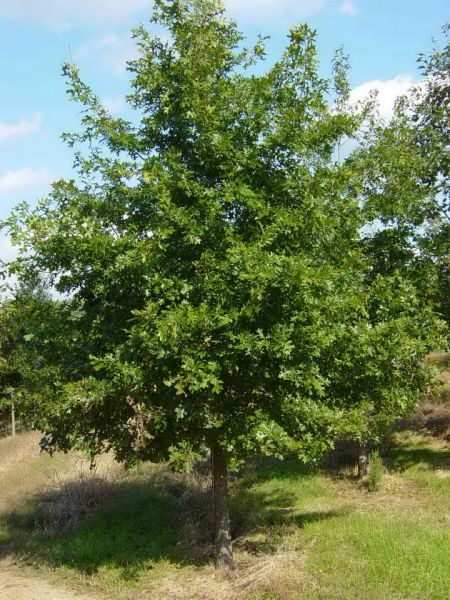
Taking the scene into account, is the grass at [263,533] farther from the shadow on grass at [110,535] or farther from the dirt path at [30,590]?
the dirt path at [30,590]

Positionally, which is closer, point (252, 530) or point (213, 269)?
point (213, 269)

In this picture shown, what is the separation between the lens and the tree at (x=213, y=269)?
24.1 feet

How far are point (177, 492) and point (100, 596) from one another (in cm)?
562

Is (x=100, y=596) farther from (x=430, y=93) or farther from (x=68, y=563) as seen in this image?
(x=430, y=93)

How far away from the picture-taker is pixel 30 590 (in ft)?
32.7

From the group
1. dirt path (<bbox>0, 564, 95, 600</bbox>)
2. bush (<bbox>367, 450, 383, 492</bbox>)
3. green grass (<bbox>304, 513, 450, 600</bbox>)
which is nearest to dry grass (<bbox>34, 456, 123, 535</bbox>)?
dirt path (<bbox>0, 564, 95, 600</bbox>)

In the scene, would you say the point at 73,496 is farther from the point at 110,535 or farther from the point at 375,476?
the point at 375,476

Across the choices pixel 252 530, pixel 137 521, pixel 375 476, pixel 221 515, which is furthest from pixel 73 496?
pixel 375 476

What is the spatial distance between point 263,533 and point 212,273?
5.99 metres

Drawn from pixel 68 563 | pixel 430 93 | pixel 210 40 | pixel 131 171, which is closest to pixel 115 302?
pixel 131 171

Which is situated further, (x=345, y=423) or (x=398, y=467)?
(x=398, y=467)

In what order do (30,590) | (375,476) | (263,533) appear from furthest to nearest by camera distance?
Answer: (375,476) < (263,533) < (30,590)

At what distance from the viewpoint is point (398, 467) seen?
14.6 m

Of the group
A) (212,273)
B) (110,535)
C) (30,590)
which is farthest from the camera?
(110,535)
